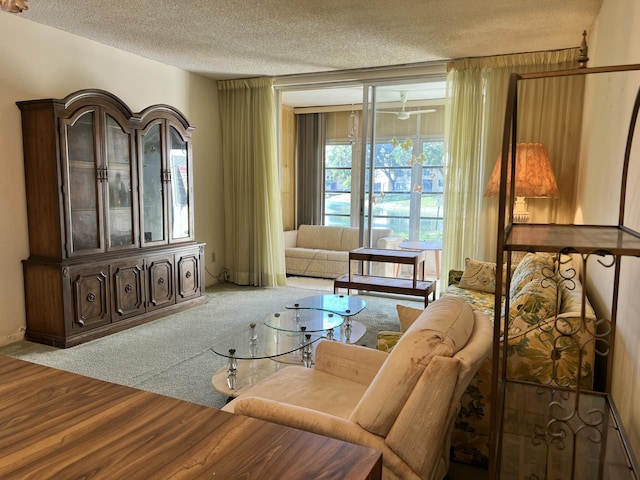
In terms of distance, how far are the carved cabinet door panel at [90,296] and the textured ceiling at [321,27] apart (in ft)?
6.57

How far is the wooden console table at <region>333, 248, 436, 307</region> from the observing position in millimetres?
4430

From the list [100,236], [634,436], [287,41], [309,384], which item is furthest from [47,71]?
[634,436]

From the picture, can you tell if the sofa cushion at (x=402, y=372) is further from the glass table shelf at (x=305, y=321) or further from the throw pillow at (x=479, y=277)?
the throw pillow at (x=479, y=277)

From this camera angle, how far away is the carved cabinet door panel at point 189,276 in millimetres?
4707

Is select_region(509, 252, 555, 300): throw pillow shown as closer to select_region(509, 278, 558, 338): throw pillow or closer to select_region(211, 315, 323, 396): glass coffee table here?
select_region(509, 278, 558, 338): throw pillow

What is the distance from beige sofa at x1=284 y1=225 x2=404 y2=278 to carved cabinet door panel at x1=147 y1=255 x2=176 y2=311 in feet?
8.01

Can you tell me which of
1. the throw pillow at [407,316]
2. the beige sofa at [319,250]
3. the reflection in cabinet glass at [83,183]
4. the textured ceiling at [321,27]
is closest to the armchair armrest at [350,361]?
the throw pillow at [407,316]

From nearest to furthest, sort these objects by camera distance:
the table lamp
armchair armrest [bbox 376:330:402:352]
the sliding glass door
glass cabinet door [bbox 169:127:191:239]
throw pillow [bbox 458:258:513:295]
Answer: armchair armrest [bbox 376:330:402:352]
the table lamp
throw pillow [bbox 458:258:513:295]
glass cabinet door [bbox 169:127:191:239]
the sliding glass door

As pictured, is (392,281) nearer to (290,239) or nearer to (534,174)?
(534,174)

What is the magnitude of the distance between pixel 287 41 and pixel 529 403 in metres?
3.58

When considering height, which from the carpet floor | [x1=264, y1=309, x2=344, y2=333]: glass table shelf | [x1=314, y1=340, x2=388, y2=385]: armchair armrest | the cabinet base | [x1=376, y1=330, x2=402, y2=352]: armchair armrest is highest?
[x1=376, y1=330, x2=402, y2=352]: armchair armrest

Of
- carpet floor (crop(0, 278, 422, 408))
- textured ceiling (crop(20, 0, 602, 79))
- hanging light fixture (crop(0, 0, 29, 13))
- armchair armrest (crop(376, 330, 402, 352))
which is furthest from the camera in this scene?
textured ceiling (crop(20, 0, 602, 79))

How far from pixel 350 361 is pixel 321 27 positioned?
2793 mm

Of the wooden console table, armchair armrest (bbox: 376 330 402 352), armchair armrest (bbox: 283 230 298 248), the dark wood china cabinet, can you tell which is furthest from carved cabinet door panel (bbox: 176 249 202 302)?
armchair armrest (bbox: 376 330 402 352)
